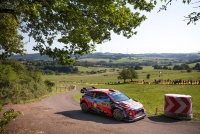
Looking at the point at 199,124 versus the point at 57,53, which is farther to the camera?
the point at 199,124

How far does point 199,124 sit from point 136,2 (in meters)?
7.78

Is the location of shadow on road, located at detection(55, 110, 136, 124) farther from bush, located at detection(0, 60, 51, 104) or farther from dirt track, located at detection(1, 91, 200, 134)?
bush, located at detection(0, 60, 51, 104)

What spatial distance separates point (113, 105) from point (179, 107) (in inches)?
165

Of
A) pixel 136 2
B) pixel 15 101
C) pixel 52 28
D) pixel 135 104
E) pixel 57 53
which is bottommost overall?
pixel 15 101

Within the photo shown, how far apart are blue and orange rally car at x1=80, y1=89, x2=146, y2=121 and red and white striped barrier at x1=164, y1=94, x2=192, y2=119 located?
5.76 feet

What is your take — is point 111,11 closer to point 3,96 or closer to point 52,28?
point 52,28

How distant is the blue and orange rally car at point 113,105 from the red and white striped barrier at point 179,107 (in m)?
1.75

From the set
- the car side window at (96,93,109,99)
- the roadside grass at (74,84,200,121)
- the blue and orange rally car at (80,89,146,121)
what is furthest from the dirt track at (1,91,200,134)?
the roadside grass at (74,84,200,121)

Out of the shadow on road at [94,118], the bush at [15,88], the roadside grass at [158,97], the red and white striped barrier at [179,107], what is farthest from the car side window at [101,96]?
the bush at [15,88]

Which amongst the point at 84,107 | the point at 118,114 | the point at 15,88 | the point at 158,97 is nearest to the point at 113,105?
the point at 118,114

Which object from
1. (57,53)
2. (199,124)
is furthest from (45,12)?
(199,124)

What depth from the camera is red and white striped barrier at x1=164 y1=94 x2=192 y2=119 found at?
13070 millimetres

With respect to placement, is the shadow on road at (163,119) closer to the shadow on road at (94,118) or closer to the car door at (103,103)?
the shadow on road at (94,118)

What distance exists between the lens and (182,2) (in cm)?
775
